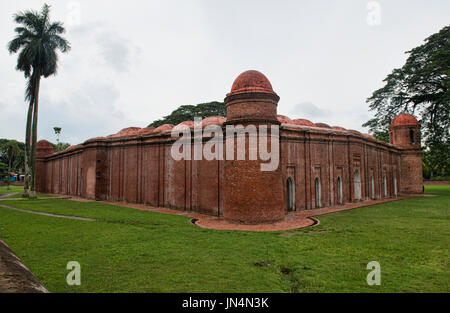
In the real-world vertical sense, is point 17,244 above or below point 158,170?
below

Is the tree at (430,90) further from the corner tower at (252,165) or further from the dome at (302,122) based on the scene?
the corner tower at (252,165)

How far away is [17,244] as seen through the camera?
7.48 metres

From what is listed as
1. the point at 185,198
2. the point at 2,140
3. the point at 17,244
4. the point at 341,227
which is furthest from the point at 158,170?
the point at 2,140

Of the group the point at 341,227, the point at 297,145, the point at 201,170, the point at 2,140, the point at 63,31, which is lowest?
the point at 341,227

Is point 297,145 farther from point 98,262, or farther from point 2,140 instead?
point 2,140

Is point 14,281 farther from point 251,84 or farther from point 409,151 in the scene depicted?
point 409,151

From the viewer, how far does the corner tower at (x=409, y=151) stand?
28.6 metres

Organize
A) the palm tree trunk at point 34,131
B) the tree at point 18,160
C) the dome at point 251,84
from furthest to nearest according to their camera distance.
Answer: the tree at point 18,160, the palm tree trunk at point 34,131, the dome at point 251,84

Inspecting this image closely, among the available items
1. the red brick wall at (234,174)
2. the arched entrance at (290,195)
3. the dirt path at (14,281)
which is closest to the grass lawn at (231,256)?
the dirt path at (14,281)

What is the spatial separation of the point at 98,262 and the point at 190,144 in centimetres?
1048

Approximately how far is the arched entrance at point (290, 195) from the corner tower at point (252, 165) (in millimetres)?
4148

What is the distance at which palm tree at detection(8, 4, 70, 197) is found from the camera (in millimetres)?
22031
